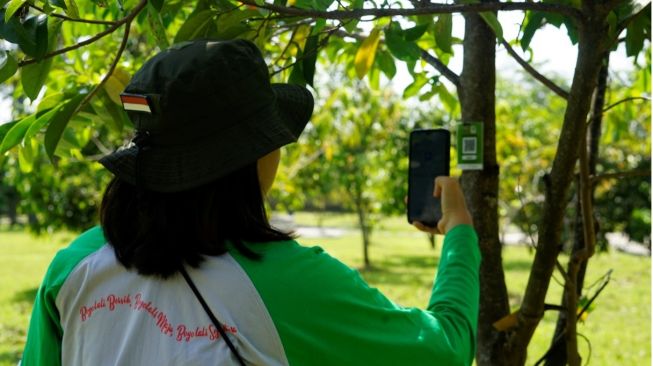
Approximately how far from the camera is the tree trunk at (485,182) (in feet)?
6.04

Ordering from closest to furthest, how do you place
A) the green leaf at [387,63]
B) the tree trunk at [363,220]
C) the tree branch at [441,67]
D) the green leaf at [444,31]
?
the green leaf at [444,31] < the tree branch at [441,67] < the green leaf at [387,63] < the tree trunk at [363,220]

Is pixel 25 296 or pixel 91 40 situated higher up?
pixel 91 40

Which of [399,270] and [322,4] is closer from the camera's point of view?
[322,4]

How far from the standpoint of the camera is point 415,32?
168cm

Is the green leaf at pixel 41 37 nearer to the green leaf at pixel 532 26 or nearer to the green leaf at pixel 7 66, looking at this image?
the green leaf at pixel 7 66

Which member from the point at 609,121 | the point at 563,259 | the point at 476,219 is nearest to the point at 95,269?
the point at 476,219

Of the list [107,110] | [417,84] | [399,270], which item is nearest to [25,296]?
[399,270]

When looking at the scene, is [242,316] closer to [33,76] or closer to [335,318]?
[335,318]

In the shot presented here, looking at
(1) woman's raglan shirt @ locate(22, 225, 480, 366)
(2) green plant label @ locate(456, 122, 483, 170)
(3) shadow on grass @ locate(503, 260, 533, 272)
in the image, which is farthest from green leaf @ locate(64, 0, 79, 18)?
(3) shadow on grass @ locate(503, 260, 533, 272)

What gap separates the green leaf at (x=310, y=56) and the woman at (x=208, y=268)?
1.94ft

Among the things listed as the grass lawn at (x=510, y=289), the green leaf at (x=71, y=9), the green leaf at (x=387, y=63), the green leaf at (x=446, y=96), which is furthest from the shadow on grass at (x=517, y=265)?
the green leaf at (x=71, y=9)

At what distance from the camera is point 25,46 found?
4.62ft

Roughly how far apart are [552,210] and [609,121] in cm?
119

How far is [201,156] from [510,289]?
358 inches
